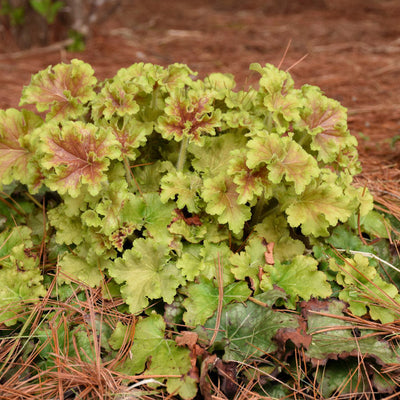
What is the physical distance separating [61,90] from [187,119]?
838 millimetres

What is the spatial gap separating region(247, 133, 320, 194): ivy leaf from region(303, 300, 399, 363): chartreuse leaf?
0.65 meters

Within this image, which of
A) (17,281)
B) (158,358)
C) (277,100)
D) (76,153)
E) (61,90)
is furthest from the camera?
(61,90)

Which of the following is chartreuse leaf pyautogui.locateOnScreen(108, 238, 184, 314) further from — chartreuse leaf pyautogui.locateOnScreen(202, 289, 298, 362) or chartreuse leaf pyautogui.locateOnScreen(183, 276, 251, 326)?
chartreuse leaf pyautogui.locateOnScreen(202, 289, 298, 362)

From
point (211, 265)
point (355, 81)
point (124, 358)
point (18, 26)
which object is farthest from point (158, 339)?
point (18, 26)

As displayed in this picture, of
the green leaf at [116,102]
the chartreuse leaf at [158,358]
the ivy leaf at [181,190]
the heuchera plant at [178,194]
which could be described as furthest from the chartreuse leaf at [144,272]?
the green leaf at [116,102]

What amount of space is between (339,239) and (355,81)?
3.17m

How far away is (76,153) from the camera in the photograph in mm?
2172

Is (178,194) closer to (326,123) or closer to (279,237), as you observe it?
(279,237)

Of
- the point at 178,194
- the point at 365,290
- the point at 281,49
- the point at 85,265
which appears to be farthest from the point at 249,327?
the point at 281,49

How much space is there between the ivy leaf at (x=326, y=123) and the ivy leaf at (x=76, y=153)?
1.21 meters

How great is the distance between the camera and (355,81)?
496 centimetres

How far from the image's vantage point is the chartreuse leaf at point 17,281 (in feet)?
7.18

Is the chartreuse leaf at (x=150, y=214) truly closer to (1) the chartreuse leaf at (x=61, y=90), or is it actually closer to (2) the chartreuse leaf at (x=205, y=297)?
(2) the chartreuse leaf at (x=205, y=297)

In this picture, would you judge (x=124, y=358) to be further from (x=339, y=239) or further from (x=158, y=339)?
(x=339, y=239)
